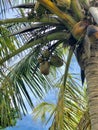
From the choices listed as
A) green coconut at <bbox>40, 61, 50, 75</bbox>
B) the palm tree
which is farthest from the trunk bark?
green coconut at <bbox>40, 61, 50, 75</bbox>

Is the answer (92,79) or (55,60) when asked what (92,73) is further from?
(55,60)

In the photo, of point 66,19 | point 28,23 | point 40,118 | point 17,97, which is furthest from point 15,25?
point 40,118

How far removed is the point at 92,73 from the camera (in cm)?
438

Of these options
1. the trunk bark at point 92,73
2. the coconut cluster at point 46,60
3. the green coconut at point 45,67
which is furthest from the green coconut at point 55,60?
the trunk bark at point 92,73

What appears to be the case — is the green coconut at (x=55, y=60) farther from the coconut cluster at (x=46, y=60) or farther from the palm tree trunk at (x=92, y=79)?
the palm tree trunk at (x=92, y=79)

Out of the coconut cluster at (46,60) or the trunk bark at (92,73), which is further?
the coconut cluster at (46,60)

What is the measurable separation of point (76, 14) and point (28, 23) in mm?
853

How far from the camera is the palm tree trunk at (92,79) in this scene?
4.18 meters

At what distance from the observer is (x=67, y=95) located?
656cm

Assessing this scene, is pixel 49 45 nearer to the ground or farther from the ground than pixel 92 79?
farther from the ground

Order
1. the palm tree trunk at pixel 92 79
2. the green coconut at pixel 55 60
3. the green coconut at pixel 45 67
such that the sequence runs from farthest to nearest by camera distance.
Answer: the green coconut at pixel 55 60 < the green coconut at pixel 45 67 < the palm tree trunk at pixel 92 79

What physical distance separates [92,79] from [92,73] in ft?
0.24

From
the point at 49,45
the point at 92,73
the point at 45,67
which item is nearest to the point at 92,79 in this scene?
the point at 92,73

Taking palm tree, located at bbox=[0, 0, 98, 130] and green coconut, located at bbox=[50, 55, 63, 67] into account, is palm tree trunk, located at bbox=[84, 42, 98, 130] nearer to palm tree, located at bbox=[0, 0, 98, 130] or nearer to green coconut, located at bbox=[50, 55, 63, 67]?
palm tree, located at bbox=[0, 0, 98, 130]
